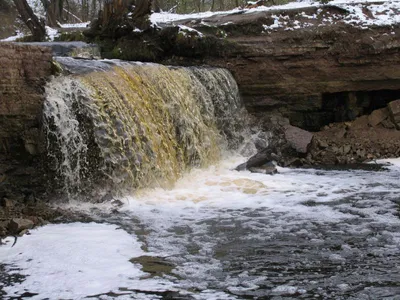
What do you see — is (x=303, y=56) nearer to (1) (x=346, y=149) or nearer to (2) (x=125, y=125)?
(1) (x=346, y=149)

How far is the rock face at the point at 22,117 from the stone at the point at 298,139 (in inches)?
240

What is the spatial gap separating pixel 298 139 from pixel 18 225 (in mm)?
7468

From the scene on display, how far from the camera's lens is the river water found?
13.8ft

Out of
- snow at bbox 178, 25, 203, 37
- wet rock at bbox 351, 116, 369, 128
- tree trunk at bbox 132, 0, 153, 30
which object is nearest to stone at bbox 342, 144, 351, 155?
wet rock at bbox 351, 116, 369, 128

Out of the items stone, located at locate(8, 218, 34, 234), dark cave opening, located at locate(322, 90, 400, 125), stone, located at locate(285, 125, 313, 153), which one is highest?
dark cave opening, located at locate(322, 90, 400, 125)

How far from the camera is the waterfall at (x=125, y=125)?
23.4ft

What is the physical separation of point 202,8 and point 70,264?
1219 inches

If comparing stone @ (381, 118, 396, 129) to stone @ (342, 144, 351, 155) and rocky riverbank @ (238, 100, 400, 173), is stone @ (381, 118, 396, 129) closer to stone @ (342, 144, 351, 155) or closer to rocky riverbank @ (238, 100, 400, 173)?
rocky riverbank @ (238, 100, 400, 173)

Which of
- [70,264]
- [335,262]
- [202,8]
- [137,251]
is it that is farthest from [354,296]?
[202,8]

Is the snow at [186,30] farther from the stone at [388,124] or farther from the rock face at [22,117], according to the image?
the rock face at [22,117]

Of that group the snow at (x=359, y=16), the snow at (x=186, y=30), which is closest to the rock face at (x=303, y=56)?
the snow at (x=359, y=16)

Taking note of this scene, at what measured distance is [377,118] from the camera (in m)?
12.8

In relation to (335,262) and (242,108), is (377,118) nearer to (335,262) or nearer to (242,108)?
(242,108)

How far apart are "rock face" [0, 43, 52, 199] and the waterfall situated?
7.2 inches
